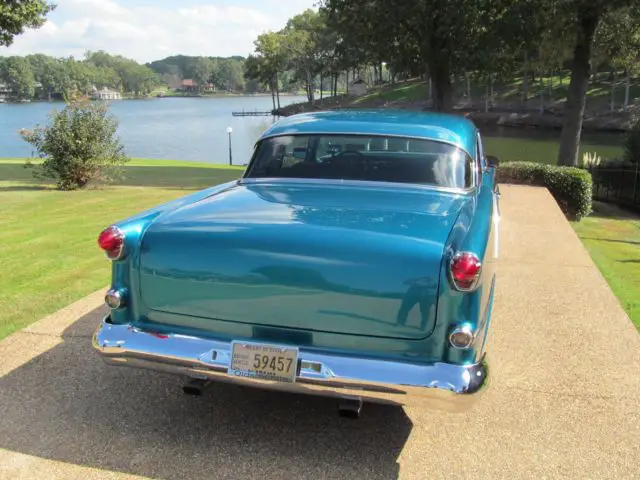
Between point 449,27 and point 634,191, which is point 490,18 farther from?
point 634,191

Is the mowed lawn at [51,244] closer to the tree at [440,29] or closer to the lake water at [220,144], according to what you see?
the tree at [440,29]

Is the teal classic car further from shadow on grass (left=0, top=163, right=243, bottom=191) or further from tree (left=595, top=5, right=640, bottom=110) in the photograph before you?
tree (left=595, top=5, right=640, bottom=110)

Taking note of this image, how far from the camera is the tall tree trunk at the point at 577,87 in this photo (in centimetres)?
1755

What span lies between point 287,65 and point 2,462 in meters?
98.9

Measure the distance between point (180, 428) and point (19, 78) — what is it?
6851 inches

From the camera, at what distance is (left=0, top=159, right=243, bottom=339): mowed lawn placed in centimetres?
545

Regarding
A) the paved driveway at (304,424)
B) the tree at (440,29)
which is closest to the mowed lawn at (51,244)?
the paved driveway at (304,424)

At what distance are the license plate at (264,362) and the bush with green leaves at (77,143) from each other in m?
12.5

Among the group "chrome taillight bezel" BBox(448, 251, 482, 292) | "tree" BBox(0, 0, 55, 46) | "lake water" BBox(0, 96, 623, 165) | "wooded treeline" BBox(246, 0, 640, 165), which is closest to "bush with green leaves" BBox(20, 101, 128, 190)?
"tree" BBox(0, 0, 55, 46)

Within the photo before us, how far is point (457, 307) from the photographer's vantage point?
2.83 m

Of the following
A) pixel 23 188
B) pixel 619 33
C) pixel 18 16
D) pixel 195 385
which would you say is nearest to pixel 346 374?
pixel 195 385

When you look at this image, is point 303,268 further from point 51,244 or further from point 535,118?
point 535,118

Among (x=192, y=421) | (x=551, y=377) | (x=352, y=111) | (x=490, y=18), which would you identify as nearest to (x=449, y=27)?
(x=490, y=18)

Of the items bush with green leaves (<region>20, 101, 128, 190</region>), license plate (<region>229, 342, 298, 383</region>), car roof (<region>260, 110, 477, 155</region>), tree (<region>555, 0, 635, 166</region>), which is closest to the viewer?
license plate (<region>229, 342, 298, 383</region>)
